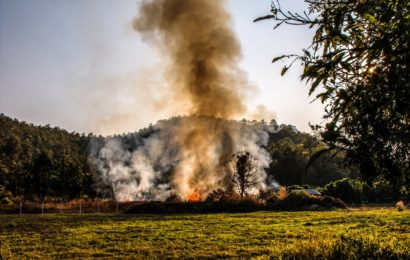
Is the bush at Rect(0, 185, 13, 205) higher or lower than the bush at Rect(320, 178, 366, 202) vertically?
higher

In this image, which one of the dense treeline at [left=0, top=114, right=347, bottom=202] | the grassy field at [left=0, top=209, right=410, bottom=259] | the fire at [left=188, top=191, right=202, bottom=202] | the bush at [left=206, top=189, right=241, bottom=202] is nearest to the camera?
the grassy field at [left=0, top=209, right=410, bottom=259]

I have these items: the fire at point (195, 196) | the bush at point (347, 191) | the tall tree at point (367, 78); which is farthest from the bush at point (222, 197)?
the tall tree at point (367, 78)

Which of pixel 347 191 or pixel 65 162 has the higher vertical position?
pixel 65 162

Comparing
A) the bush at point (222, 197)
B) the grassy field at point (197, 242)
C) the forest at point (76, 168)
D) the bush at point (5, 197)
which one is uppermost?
the forest at point (76, 168)

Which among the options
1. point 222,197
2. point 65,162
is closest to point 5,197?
point 65,162

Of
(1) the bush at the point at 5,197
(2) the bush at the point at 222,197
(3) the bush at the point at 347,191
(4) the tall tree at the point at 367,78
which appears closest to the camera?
(4) the tall tree at the point at 367,78

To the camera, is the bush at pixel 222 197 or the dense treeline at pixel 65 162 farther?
the dense treeline at pixel 65 162

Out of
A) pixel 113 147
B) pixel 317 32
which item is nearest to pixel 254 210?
pixel 317 32

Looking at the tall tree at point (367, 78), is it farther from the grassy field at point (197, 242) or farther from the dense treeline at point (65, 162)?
the dense treeline at point (65, 162)

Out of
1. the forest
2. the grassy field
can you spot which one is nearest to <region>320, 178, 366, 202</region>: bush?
the forest

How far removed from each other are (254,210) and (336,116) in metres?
34.3

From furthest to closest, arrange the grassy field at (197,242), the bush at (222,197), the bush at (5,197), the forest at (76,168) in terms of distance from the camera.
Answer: the forest at (76,168), the bush at (5,197), the bush at (222,197), the grassy field at (197,242)

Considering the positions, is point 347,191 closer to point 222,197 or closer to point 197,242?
point 222,197

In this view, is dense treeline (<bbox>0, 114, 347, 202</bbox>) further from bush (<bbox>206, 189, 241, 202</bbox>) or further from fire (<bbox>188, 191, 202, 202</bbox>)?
fire (<bbox>188, 191, 202, 202</bbox>)
